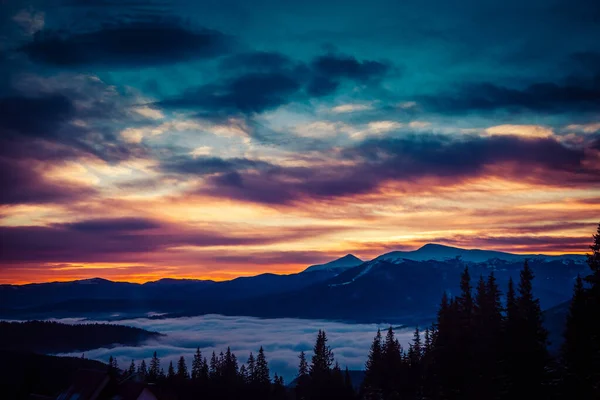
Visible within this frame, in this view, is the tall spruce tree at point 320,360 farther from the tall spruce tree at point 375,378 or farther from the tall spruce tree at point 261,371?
the tall spruce tree at point 261,371

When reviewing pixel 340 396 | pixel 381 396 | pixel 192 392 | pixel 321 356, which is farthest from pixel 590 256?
pixel 192 392

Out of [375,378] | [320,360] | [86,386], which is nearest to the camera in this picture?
[86,386]

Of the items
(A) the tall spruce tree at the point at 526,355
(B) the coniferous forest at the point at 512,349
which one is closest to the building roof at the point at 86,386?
(B) the coniferous forest at the point at 512,349

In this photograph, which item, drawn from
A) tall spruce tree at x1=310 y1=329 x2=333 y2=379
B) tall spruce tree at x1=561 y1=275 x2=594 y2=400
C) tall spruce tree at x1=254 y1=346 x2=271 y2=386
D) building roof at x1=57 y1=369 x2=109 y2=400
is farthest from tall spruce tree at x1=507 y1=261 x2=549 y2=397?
tall spruce tree at x1=254 y1=346 x2=271 y2=386

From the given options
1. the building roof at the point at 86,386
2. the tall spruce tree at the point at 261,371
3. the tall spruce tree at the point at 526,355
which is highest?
the tall spruce tree at the point at 526,355

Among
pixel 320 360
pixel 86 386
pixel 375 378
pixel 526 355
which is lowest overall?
pixel 320 360

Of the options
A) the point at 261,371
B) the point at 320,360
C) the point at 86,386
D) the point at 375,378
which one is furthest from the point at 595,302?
the point at 261,371

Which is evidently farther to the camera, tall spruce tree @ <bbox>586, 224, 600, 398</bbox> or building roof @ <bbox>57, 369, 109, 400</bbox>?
building roof @ <bbox>57, 369, 109, 400</bbox>

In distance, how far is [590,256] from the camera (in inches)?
1502

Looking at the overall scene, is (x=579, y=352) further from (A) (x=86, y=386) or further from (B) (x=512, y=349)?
(A) (x=86, y=386)

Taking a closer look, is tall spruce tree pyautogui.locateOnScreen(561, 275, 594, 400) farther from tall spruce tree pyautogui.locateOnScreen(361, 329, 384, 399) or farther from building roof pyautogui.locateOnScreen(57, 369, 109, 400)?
building roof pyautogui.locateOnScreen(57, 369, 109, 400)

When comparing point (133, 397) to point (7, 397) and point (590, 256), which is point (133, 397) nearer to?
point (590, 256)

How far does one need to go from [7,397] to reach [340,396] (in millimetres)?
61460

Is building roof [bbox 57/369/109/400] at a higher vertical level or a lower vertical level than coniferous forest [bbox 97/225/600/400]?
lower
